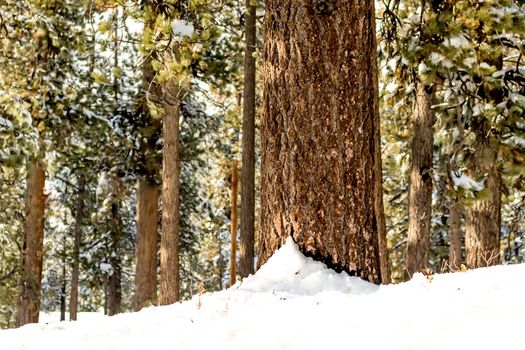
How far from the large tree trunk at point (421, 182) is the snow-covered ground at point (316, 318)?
5.65m

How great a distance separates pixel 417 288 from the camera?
3.38 meters

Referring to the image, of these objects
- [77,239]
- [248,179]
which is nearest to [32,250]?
[248,179]

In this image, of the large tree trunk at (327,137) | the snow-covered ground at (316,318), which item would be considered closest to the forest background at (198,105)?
the snow-covered ground at (316,318)

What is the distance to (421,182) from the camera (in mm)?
9469

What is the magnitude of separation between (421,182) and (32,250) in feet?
32.1

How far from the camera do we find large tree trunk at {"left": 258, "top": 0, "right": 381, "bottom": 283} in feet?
12.5

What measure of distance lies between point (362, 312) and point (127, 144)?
11008 millimetres

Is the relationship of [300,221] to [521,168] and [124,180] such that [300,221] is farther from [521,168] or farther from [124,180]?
[124,180]

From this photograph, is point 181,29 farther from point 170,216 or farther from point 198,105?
point 198,105

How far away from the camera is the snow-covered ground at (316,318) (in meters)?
2.64

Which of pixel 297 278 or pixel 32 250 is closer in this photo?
pixel 297 278

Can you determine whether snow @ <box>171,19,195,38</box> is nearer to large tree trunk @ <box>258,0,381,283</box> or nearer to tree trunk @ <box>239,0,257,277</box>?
large tree trunk @ <box>258,0,381,283</box>

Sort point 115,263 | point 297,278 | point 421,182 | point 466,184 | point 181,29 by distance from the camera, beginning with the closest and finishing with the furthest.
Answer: point 297,278
point 181,29
point 466,184
point 421,182
point 115,263

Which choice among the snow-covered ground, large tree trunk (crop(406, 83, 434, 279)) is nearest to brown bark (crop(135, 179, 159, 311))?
large tree trunk (crop(406, 83, 434, 279))
